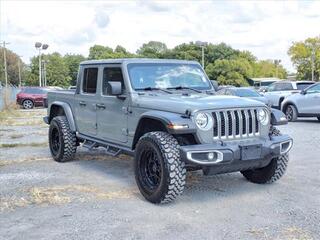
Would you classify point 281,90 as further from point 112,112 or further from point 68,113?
point 112,112

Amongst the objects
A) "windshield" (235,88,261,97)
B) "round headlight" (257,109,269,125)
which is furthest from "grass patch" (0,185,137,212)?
"windshield" (235,88,261,97)

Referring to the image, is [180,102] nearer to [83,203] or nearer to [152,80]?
[152,80]

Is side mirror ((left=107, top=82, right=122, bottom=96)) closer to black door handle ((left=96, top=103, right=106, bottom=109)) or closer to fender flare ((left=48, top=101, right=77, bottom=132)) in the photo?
black door handle ((left=96, top=103, right=106, bottom=109))

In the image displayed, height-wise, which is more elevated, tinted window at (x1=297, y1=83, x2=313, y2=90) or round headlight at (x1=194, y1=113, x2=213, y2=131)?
tinted window at (x1=297, y1=83, x2=313, y2=90)

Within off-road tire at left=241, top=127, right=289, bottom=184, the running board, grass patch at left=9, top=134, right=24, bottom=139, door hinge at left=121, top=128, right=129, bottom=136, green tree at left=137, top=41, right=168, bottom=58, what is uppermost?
green tree at left=137, top=41, right=168, bottom=58

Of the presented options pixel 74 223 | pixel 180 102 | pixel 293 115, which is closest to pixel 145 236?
pixel 74 223

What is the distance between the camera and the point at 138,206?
6062 mm

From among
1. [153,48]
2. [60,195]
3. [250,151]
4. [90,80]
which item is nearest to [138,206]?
[60,195]

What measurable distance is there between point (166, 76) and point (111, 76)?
35.2 inches

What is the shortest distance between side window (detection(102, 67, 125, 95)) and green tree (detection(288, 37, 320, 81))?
233 feet

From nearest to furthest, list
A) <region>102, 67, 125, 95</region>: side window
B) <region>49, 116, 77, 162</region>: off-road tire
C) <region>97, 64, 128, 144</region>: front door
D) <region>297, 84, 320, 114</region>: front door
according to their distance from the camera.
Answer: <region>97, 64, 128, 144</region>: front door
<region>102, 67, 125, 95</region>: side window
<region>49, 116, 77, 162</region>: off-road tire
<region>297, 84, 320, 114</region>: front door

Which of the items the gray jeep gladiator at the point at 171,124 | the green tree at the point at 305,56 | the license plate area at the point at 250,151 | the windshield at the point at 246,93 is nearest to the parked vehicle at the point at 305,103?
the windshield at the point at 246,93

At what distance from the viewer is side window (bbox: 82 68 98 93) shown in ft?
27.3

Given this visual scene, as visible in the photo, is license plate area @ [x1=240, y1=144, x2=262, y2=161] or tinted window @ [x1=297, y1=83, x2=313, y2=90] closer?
license plate area @ [x1=240, y1=144, x2=262, y2=161]
